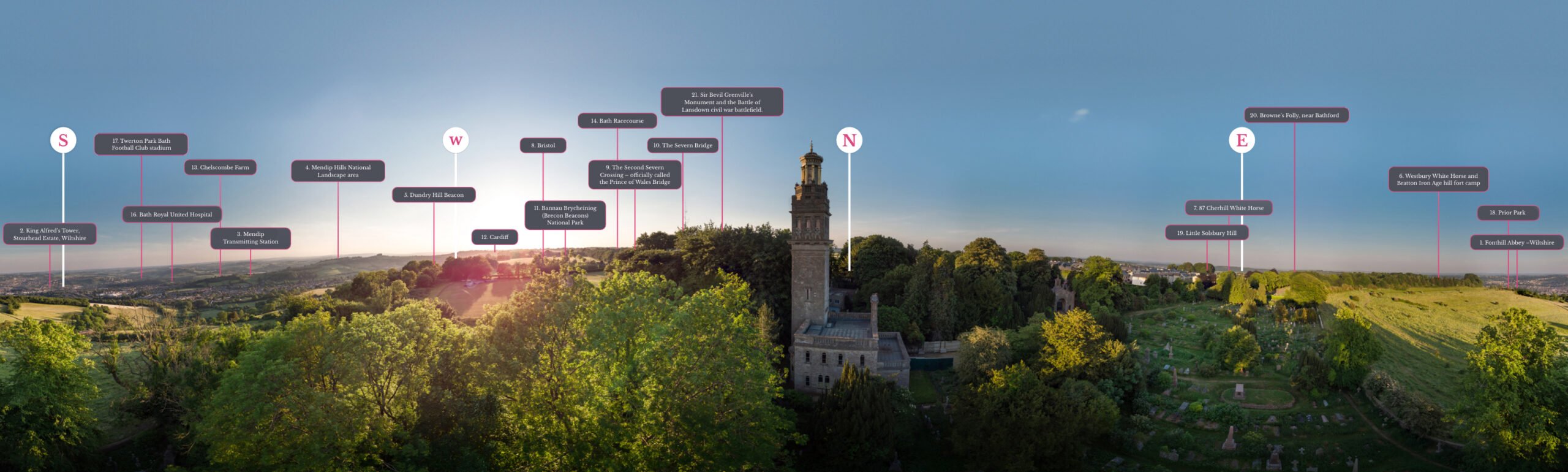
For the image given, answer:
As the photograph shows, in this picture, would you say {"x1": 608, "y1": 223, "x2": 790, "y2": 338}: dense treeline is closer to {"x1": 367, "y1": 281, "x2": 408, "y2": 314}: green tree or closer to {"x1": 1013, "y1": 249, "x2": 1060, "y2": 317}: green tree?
{"x1": 367, "y1": 281, "x2": 408, "y2": 314}: green tree

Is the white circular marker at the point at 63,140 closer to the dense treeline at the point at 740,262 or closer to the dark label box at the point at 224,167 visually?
the dark label box at the point at 224,167

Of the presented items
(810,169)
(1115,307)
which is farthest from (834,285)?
(1115,307)

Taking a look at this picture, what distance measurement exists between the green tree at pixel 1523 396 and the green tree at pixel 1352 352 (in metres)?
13.1

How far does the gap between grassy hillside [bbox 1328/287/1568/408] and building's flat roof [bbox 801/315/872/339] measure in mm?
29807

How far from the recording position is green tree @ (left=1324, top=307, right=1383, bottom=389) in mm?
34219

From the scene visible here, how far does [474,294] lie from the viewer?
198ft

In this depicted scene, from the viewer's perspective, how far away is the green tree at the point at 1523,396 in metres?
20.6

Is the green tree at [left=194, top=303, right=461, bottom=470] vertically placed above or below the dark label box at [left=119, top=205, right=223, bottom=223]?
below

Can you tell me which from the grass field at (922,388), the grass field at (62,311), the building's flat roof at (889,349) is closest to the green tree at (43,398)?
the grass field at (62,311)

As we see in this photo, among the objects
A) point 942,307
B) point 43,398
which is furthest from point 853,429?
point 43,398

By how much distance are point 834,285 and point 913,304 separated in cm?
1586

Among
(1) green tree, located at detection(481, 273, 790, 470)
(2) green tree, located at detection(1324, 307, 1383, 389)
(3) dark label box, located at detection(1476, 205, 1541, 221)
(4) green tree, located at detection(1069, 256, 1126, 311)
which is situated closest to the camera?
(1) green tree, located at detection(481, 273, 790, 470)

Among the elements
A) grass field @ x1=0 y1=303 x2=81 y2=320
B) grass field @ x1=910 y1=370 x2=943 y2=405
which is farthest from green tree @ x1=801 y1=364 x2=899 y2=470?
grass field @ x1=0 y1=303 x2=81 y2=320

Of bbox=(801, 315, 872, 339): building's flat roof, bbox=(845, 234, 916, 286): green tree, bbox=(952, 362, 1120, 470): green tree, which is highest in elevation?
bbox=(845, 234, 916, 286): green tree
